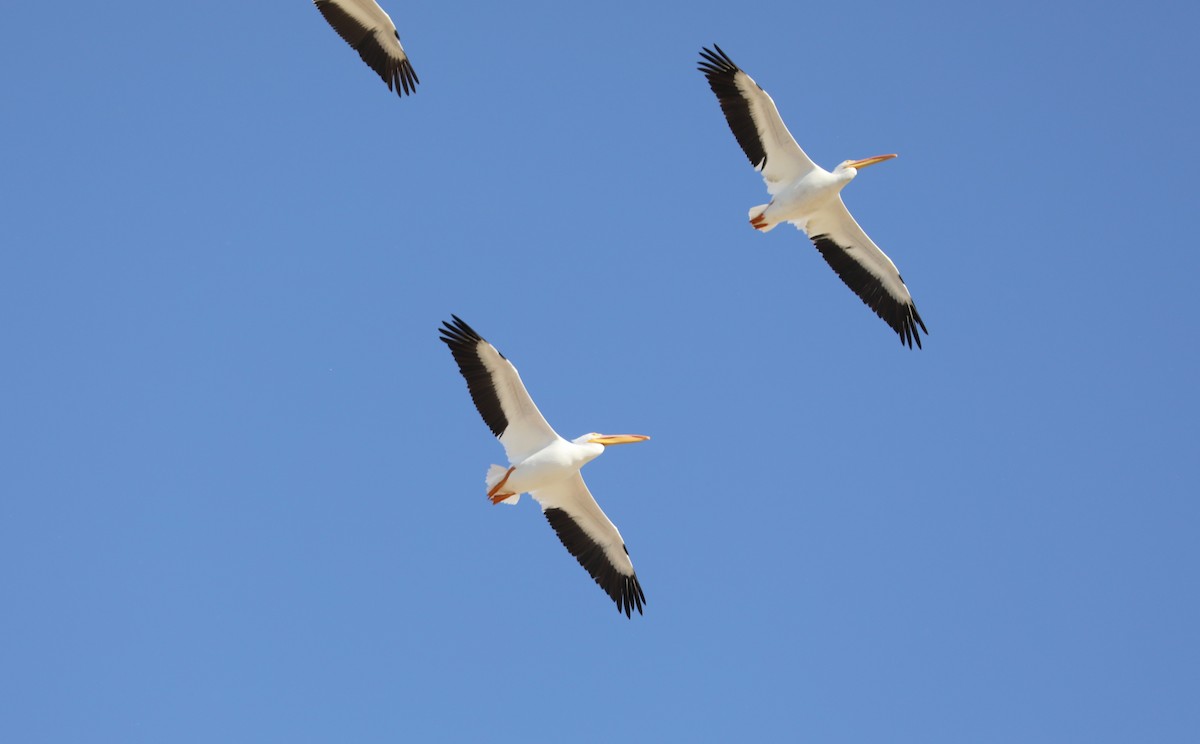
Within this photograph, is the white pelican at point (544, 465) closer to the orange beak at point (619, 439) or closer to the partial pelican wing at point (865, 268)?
the orange beak at point (619, 439)

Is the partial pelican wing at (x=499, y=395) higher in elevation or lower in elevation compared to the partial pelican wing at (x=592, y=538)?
higher

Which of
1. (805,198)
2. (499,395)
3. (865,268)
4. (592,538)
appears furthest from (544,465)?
(865,268)

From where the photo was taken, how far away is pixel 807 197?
1529cm

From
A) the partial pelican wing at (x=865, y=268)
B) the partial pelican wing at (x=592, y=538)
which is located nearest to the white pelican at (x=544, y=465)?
the partial pelican wing at (x=592, y=538)

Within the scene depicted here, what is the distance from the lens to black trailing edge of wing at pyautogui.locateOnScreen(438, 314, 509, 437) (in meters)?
12.8

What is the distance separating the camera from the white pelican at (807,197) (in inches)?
587

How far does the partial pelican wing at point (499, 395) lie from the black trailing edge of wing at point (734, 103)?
4053 mm

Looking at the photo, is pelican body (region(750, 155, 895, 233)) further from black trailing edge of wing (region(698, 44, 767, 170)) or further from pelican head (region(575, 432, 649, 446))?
pelican head (region(575, 432, 649, 446))

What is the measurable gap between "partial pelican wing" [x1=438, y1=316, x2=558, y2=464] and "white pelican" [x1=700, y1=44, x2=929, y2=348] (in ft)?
12.8

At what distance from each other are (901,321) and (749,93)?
3.20 metres

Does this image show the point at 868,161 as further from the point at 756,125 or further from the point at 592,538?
the point at 592,538

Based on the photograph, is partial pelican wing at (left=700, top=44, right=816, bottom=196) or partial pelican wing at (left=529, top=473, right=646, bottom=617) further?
partial pelican wing at (left=700, top=44, right=816, bottom=196)

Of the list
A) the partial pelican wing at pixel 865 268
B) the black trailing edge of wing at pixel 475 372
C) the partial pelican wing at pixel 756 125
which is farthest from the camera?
the partial pelican wing at pixel 865 268

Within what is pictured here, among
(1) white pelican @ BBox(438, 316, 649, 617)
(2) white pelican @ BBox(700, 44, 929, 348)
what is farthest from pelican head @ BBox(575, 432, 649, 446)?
(2) white pelican @ BBox(700, 44, 929, 348)
